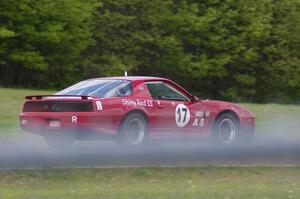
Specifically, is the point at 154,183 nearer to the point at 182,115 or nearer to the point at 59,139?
the point at 59,139

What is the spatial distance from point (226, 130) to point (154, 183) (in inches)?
186

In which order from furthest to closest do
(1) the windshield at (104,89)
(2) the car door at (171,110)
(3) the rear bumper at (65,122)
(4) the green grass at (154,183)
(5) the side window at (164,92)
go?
(5) the side window at (164,92)
(2) the car door at (171,110)
(1) the windshield at (104,89)
(3) the rear bumper at (65,122)
(4) the green grass at (154,183)

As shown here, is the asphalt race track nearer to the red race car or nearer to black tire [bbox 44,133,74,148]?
black tire [bbox 44,133,74,148]

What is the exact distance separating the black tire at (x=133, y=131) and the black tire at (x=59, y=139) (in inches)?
38.0

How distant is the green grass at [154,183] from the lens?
34.4 ft

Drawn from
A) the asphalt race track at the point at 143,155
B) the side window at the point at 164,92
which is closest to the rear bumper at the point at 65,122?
the asphalt race track at the point at 143,155

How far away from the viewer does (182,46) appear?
131ft

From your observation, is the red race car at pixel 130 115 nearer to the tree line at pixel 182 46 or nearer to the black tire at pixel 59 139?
the black tire at pixel 59 139

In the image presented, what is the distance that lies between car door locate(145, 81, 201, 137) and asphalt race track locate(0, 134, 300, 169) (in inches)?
13.6

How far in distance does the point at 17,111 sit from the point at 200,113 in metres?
6.88

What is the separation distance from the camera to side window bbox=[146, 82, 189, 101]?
15.6 meters

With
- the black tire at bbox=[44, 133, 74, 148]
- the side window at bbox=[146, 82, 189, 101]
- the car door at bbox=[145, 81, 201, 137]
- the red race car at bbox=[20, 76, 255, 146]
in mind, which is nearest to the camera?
the red race car at bbox=[20, 76, 255, 146]

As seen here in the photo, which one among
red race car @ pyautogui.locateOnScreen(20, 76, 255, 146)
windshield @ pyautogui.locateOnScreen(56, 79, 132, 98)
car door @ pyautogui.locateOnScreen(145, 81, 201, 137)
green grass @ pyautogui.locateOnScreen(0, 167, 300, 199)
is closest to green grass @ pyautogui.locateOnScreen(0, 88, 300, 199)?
green grass @ pyautogui.locateOnScreen(0, 167, 300, 199)

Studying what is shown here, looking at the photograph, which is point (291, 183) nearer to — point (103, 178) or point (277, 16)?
point (103, 178)
